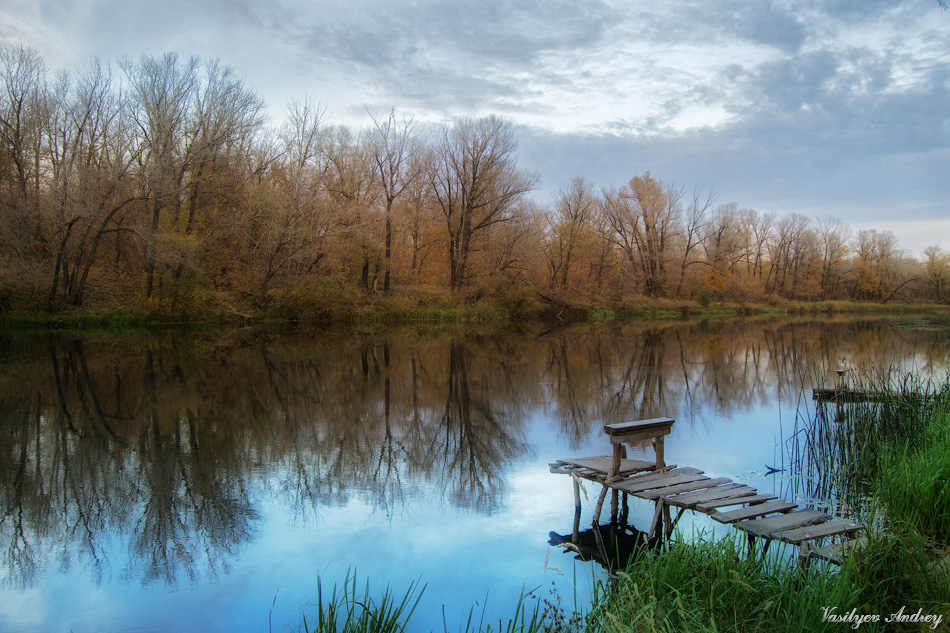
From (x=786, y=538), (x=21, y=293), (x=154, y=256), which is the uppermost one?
(x=154, y=256)

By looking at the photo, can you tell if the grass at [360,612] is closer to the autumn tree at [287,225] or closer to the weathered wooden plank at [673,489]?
the weathered wooden plank at [673,489]

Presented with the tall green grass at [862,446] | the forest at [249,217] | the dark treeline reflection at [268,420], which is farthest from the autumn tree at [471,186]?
the tall green grass at [862,446]

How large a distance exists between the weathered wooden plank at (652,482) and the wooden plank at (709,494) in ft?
0.92

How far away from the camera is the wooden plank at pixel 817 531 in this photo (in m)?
4.91

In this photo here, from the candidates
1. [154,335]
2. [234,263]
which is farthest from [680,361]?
[234,263]

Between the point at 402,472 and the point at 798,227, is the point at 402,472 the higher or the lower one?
the lower one

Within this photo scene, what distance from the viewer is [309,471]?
27.7ft

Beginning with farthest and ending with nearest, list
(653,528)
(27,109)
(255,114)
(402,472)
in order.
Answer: (255,114), (27,109), (402,472), (653,528)

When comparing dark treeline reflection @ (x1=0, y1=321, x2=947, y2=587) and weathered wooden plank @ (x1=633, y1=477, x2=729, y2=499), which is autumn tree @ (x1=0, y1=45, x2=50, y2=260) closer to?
dark treeline reflection @ (x1=0, y1=321, x2=947, y2=587)

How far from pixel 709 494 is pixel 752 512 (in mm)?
505

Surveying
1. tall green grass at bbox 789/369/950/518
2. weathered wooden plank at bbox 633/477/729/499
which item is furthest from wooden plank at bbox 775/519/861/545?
tall green grass at bbox 789/369/950/518

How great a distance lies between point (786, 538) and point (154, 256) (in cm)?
2963

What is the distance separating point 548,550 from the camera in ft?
19.5

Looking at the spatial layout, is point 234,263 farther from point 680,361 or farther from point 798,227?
point 798,227
